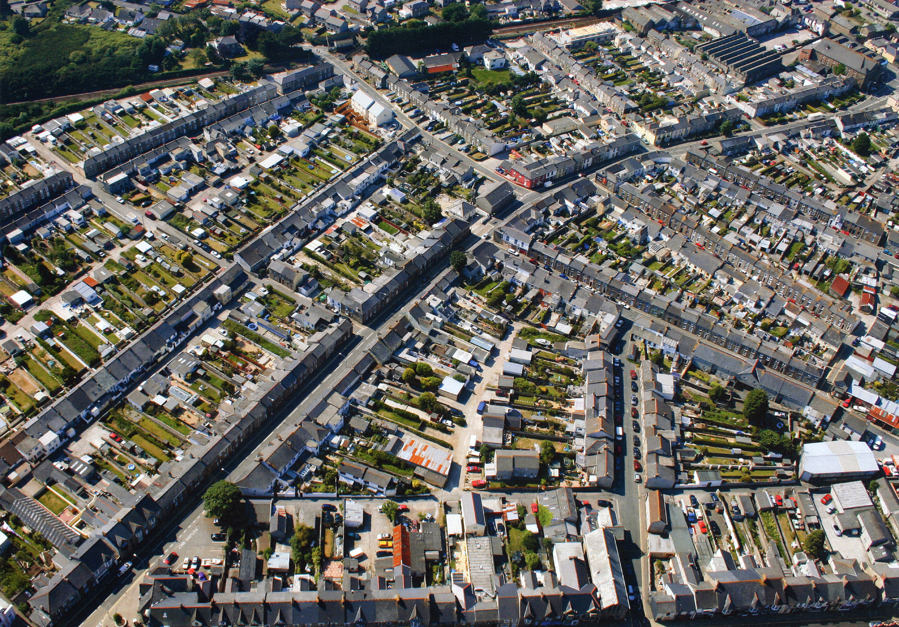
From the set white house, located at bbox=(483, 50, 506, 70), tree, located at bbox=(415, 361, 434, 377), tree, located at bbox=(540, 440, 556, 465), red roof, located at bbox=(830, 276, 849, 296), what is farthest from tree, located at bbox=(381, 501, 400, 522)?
white house, located at bbox=(483, 50, 506, 70)

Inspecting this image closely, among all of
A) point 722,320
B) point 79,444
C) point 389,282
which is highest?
point 389,282

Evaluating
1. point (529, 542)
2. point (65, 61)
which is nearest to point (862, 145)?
point (529, 542)

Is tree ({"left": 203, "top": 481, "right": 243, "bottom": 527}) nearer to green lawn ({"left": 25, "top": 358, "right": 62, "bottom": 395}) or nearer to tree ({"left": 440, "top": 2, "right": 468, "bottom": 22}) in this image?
green lawn ({"left": 25, "top": 358, "right": 62, "bottom": 395})

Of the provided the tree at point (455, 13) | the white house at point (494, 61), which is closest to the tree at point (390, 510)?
the white house at point (494, 61)

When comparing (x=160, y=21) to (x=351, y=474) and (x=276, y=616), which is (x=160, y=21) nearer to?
(x=351, y=474)

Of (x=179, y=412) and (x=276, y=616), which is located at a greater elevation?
(x=179, y=412)

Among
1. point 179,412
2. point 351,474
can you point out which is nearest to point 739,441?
point 351,474

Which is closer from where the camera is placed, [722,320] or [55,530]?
[55,530]

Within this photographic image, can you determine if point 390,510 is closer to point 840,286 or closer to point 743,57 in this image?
point 840,286
